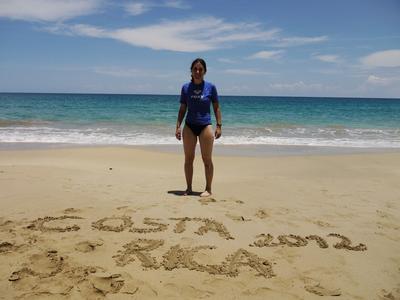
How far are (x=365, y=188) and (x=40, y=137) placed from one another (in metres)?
11.7

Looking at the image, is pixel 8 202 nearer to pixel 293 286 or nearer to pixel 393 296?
pixel 293 286

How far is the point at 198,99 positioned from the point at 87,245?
2.48 m

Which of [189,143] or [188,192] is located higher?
[189,143]

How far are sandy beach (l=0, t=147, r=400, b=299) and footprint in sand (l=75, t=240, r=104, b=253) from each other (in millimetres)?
11

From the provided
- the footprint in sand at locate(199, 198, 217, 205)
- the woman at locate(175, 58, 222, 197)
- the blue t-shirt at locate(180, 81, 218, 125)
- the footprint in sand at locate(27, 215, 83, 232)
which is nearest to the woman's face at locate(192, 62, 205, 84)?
the woman at locate(175, 58, 222, 197)

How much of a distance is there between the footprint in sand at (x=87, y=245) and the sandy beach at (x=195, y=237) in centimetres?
1

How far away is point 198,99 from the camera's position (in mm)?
5129

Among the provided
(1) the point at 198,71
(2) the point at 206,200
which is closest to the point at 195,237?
(2) the point at 206,200

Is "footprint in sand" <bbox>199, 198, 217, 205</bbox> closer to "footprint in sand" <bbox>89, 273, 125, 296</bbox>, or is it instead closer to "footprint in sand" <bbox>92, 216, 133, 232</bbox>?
"footprint in sand" <bbox>92, 216, 133, 232</bbox>

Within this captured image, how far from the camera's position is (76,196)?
17.4ft

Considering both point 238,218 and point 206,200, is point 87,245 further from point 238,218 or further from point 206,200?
point 206,200

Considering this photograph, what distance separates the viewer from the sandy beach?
2.91m

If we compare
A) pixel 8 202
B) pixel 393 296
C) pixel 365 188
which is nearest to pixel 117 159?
pixel 8 202

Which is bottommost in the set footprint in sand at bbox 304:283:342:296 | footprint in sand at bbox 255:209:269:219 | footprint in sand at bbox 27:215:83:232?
footprint in sand at bbox 304:283:342:296
